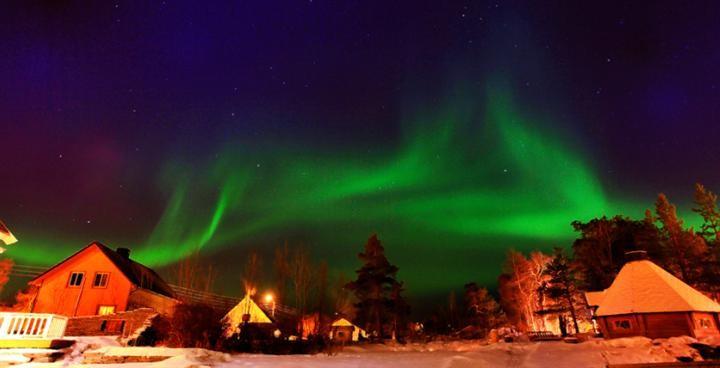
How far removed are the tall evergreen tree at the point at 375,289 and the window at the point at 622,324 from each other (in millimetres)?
25493

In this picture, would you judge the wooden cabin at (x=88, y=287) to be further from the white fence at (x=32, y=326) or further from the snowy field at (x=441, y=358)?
the snowy field at (x=441, y=358)

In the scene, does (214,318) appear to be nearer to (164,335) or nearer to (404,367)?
(164,335)

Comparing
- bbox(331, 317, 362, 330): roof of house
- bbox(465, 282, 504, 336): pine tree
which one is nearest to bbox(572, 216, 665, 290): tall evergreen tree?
bbox(465, 282, 504, 336): pine tree

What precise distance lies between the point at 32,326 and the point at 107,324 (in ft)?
65.8

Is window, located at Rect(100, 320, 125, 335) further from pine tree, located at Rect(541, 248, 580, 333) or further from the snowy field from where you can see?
pine tree, located at Rect(541, 248, 580, 333)

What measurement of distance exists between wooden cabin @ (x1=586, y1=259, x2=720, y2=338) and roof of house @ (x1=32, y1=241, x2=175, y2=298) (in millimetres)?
44835

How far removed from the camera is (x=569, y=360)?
64.8 ft

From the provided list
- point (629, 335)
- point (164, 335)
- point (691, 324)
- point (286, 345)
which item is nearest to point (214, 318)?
point (164, 335)

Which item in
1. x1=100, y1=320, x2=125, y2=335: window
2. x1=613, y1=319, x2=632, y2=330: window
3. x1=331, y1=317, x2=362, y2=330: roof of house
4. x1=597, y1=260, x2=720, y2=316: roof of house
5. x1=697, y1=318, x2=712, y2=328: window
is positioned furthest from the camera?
x1=331, y1=317, x2=362, y2=330: roof of house

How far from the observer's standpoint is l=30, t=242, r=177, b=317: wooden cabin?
35.5m

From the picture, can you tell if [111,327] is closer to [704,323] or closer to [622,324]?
[622,324]

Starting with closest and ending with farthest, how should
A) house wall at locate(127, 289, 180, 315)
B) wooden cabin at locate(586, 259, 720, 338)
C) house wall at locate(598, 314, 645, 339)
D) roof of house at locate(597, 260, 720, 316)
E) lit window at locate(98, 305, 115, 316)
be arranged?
1. wooden cabin at locate(586, 259, 720, 338)
2. roof of house at locate(597, 260, 720, 316)
3. house wall at locate(598, 314, 645, 339)
4. lit window at locate(98, 305, 115, 316)
5. house wall at locate(127, 289, 180, 315)

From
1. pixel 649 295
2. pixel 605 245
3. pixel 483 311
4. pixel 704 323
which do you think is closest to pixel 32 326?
pixel 649 295

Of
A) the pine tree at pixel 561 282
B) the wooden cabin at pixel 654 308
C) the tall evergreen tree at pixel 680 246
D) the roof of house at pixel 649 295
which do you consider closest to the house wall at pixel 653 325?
the wooden cabin at pixel 654 308
